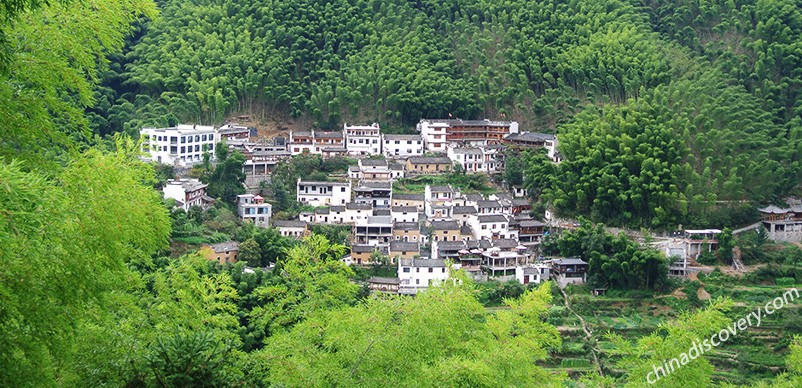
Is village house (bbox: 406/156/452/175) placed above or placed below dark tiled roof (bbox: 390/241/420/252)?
above

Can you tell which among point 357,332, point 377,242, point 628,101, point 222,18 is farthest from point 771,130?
point 357,332

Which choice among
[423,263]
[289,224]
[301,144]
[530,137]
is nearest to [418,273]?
[423,263]

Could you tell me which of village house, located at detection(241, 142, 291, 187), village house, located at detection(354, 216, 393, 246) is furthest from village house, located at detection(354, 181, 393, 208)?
village house, located at detection(241, 142, 291, 187)

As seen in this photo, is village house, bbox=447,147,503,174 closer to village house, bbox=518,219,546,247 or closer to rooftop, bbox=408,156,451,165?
rooftop, bbox=408,156,451,165

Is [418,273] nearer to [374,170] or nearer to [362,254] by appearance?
[362,254]

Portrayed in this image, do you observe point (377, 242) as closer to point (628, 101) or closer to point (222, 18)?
point (628, 101)

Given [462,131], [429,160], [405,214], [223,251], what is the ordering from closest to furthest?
[223,251] < [405,214] < [429,160] < [462,131]

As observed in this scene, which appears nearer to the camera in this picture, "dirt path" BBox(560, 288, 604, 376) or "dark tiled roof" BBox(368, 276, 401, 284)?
"dirt path" BBox(560, 288, 604, 376)
